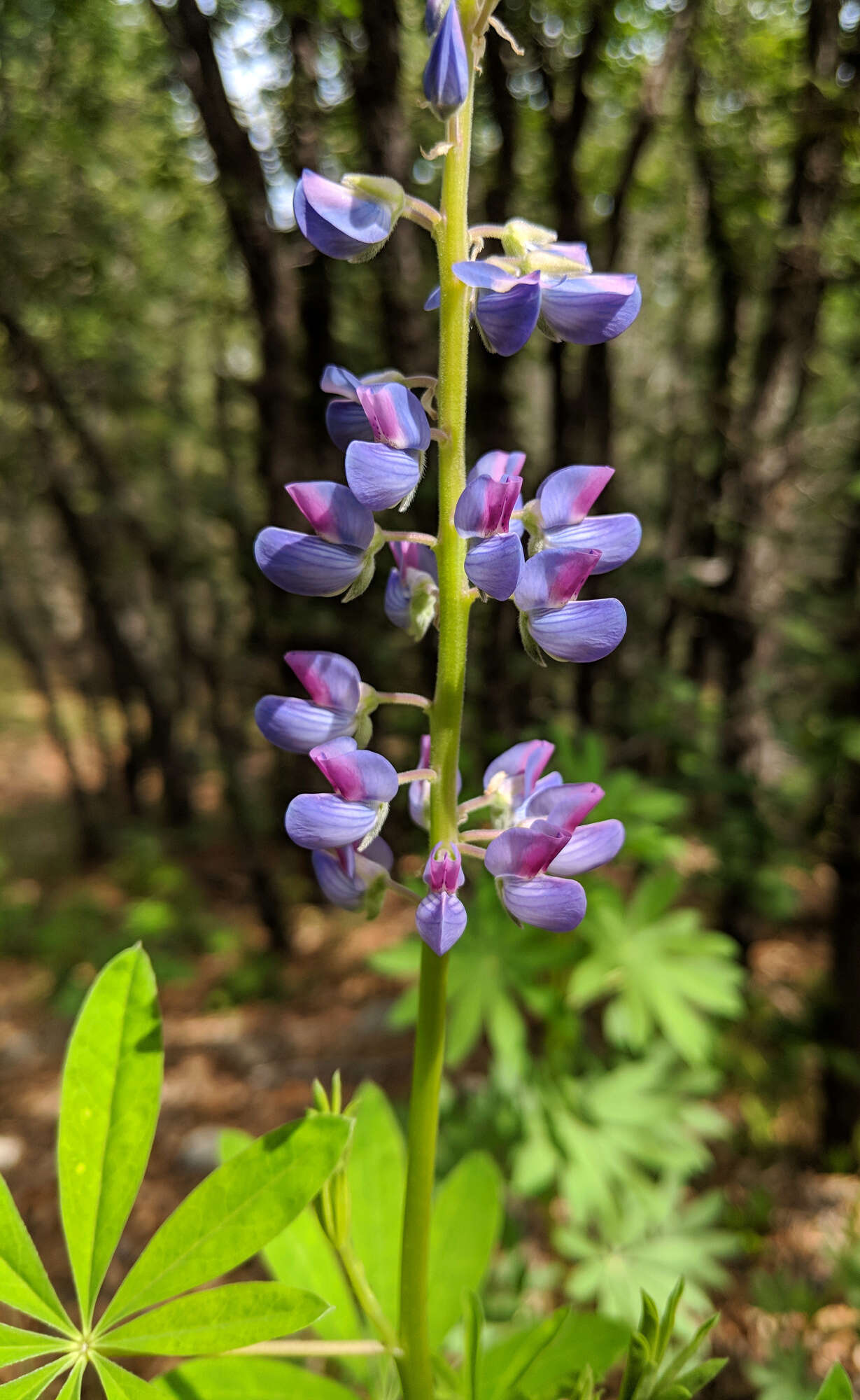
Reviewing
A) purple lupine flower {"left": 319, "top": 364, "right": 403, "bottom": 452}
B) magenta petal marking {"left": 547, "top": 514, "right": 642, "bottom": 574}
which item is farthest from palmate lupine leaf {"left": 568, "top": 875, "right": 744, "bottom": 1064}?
purple lupine flower {"left": 319, "top": 364, "right": 403, "bottom": 452}

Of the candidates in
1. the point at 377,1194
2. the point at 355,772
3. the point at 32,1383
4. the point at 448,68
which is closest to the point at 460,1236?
the point at 377,1194

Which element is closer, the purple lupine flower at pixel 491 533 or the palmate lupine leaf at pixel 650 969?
the purple lupine flower at pixel 491 533

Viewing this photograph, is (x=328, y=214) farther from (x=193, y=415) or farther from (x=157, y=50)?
(x=193, y=415)

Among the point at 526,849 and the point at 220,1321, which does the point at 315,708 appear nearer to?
the point at 526,849

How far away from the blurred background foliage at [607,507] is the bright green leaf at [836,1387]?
3.45 feet

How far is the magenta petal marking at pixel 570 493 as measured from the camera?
90 cm

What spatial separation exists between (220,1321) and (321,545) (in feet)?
2.69

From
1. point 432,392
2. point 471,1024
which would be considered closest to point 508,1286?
point 471,1024

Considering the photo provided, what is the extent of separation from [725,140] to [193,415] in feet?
21.1

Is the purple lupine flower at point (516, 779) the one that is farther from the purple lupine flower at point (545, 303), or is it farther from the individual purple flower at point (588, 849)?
→ the purple lupine flower at point (545, 303)

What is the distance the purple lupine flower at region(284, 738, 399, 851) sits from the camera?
34.4 inches

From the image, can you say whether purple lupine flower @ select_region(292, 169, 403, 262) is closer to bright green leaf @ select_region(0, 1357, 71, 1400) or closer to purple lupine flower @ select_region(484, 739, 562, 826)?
purple lupine flower @ select_region(484, 739, 562, 826)

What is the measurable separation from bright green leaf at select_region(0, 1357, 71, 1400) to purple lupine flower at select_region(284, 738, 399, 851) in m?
0.60

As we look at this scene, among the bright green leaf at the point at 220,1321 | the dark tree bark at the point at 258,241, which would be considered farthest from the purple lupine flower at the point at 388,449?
the dark tree bark at the point at 258,241
